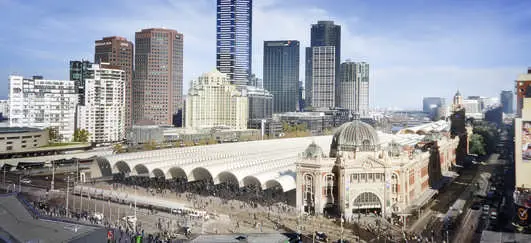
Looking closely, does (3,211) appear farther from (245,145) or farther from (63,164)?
(245,145)

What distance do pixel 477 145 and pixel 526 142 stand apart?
88678 millimetres

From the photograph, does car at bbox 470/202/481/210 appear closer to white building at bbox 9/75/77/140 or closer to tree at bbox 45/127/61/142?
tree at bbox 45/127/61/142

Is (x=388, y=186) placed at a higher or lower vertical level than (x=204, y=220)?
higher

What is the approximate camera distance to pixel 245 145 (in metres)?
148

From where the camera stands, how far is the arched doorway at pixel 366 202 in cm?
7212

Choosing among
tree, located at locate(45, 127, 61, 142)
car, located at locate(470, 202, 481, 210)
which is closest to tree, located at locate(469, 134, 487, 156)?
car, located at locate(470, 202, 481, 210)

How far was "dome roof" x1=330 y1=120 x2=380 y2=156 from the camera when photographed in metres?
77.4

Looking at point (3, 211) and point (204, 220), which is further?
point (204, 220)

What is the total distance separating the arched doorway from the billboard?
2429 cm

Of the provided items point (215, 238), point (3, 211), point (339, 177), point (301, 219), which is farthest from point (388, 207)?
point (3, 211)

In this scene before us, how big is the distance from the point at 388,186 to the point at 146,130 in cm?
12574

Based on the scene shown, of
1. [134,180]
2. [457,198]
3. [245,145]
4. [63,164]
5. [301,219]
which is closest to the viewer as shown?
[301,219]

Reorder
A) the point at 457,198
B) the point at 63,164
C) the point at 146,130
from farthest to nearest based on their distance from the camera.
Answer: the point at 146,130
the point at 63,164
the point at 457,198

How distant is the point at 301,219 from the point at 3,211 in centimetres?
3956
